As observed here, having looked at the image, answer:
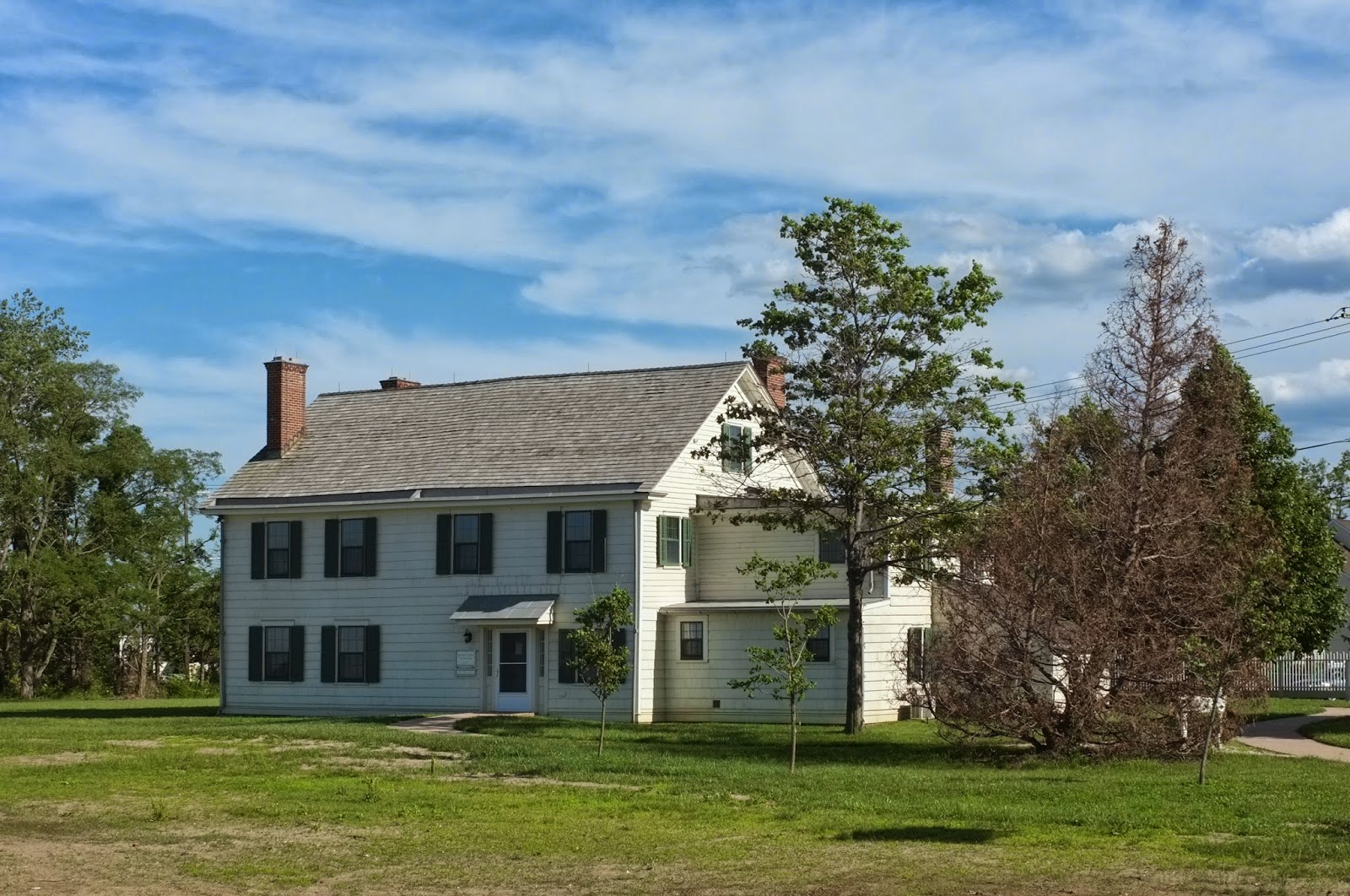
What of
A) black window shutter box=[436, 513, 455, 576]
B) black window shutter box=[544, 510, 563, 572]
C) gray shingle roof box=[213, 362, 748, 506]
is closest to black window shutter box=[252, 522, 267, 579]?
gray shingle roof box=[213, 362, 748, 506]

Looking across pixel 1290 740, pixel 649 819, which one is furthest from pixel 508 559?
pixel 649 819

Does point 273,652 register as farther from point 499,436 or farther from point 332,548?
point 499,436

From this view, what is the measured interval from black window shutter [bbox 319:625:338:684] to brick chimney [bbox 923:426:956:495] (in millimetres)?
15004

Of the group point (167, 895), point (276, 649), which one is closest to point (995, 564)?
point (167, 895)

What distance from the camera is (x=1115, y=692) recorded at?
83.8ft

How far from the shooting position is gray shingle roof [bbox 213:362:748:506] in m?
36.5

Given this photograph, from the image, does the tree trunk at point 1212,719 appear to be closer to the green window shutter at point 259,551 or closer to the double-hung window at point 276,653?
the double-hung window at point 276,653

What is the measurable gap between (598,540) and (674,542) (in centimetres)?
181

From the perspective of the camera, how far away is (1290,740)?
3042cm

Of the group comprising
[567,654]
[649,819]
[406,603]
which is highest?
[406,603]

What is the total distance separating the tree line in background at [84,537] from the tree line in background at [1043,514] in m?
31.3

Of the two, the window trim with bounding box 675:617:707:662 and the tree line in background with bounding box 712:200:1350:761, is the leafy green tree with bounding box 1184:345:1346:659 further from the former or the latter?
the window trim with bounding box 675:617:707:662

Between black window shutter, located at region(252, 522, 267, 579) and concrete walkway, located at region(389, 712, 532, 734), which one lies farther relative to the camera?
black window shutter, located at region(252, 522, 267, 579)

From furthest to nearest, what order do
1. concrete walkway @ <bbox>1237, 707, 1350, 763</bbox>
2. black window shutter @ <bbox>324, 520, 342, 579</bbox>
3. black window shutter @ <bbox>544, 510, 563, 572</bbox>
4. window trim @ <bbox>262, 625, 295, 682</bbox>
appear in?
window trim @ <bbox>262, 625, 295, 682</bbox>
black window shutter @ <bbox>324, 520, 342, 579</bbox>
black window shutter @ <bbox>544, 510, 563, 572</bbox>
concrete walkway @ <bbox>1237, 707, 1350, 763</bbox>
